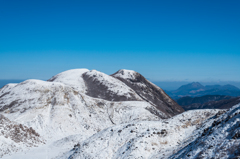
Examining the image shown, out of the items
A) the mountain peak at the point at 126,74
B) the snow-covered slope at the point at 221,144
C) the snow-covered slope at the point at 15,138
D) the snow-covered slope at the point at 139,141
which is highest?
the mountain peak at the point at 126,74

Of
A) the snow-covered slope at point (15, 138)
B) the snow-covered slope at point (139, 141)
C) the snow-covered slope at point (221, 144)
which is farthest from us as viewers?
the snow-covered slope at point (15, 138)

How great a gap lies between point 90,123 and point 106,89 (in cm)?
3541

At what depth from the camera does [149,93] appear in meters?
106

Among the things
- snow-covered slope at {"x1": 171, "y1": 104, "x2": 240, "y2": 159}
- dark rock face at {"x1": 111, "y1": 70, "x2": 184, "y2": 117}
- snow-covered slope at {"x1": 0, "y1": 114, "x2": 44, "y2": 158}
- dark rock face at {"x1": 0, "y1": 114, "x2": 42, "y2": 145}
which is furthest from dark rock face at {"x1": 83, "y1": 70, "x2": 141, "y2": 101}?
snow-covered slope at {"x1": 171, "y1": 104, "x2": 240, "y2": 159}

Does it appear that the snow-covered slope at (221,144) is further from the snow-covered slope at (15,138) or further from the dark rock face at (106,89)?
the dark rock face at (106,89)

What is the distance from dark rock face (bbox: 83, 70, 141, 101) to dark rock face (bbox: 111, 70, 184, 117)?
1235 centimetres

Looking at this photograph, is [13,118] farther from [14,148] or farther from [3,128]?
[14,148]

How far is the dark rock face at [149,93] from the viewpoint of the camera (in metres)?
98.6

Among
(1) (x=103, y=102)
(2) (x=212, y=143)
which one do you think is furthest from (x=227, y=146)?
(1) (x=103, y=102)

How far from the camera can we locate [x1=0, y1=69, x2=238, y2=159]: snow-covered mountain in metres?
22.7

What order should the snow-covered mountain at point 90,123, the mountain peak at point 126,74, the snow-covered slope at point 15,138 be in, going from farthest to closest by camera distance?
the mountain peak at point 126,74
the snow-covered slope at point 15,138
the snow-covered mountain at point 90,123

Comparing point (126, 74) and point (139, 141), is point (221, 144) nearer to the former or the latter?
point (139, 141)

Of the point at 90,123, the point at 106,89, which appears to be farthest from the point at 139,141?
the point at 106,89

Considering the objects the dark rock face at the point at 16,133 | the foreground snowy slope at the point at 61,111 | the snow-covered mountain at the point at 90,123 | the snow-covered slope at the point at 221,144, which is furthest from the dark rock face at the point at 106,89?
A: the snow-covered slope at the point at 221,144
